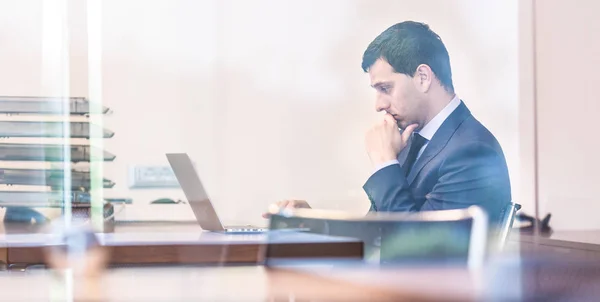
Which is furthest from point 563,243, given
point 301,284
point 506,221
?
point 301,284

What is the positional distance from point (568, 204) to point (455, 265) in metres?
0.62

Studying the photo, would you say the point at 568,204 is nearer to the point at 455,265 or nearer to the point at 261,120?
the point at 455,265

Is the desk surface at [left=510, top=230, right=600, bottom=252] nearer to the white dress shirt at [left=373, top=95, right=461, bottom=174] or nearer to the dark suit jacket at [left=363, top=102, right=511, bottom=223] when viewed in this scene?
the dark suit jacket at [left=363, top=102, right=511, bottom=223]

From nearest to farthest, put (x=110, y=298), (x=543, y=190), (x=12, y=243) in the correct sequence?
(x=12, y=243) → (x=110, y=298) → (x=543, y=190)

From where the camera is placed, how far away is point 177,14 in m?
2.62

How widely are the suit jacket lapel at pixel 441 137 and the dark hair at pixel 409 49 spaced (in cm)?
9

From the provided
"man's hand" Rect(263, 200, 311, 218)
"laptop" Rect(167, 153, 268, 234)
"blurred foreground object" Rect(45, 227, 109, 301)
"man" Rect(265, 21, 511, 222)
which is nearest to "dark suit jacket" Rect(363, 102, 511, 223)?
"man" Rect(265, 21, 511, 222)

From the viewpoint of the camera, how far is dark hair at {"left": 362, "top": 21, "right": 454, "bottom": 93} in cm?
271

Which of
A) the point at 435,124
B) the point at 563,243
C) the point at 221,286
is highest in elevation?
the point at 435,124

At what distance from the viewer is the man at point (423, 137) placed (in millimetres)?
2637

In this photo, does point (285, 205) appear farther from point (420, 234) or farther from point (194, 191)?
point (420, 234)

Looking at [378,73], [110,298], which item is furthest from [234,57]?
[110,298]

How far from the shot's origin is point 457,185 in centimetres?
264

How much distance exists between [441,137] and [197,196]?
0.85 m
